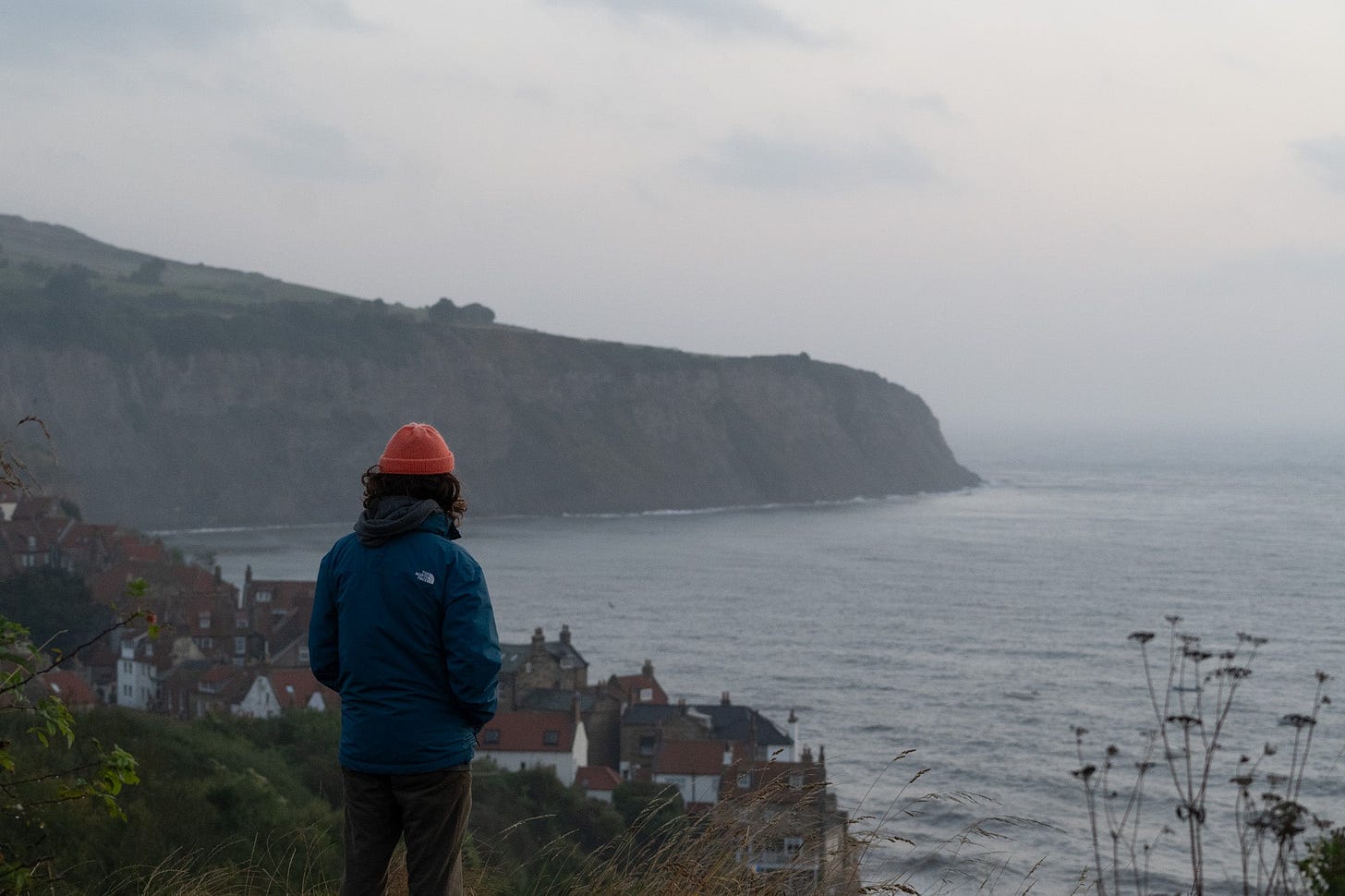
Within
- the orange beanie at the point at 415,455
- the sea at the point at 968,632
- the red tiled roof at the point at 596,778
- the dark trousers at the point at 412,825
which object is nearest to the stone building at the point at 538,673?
the sea at the point at 968,632

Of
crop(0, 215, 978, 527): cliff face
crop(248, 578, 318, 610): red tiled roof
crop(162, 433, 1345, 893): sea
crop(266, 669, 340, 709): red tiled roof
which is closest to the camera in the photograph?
crop(162, 433, 1345, 893): sea

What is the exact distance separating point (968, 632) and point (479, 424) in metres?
66.0

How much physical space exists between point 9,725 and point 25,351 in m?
98.5

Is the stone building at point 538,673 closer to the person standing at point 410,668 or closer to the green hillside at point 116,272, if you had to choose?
the person standing at point 410,668

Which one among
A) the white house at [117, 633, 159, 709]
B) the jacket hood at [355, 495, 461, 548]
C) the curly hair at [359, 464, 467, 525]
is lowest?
the white house at [117, 633, 159, 709]

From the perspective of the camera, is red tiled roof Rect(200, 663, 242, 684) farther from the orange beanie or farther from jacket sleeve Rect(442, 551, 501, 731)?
jacket sleeve Rect(442, 551, 501, 731)

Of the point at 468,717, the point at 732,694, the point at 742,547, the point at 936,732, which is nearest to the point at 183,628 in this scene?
the point at 732,694

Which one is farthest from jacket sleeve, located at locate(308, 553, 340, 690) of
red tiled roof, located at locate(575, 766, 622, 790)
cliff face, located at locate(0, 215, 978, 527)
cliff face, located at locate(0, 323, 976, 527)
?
cliff face, located at locate(0, 323, 976, 527)

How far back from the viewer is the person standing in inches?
121

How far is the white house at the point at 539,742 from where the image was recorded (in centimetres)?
2909

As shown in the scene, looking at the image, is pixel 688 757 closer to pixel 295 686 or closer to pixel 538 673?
pixel 538 673

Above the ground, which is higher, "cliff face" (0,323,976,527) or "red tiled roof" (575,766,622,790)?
"cliff face" (0,323,976,527)

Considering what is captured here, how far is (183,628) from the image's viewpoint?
4203 cm

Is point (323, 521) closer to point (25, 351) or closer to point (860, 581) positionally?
point (25, 351)
